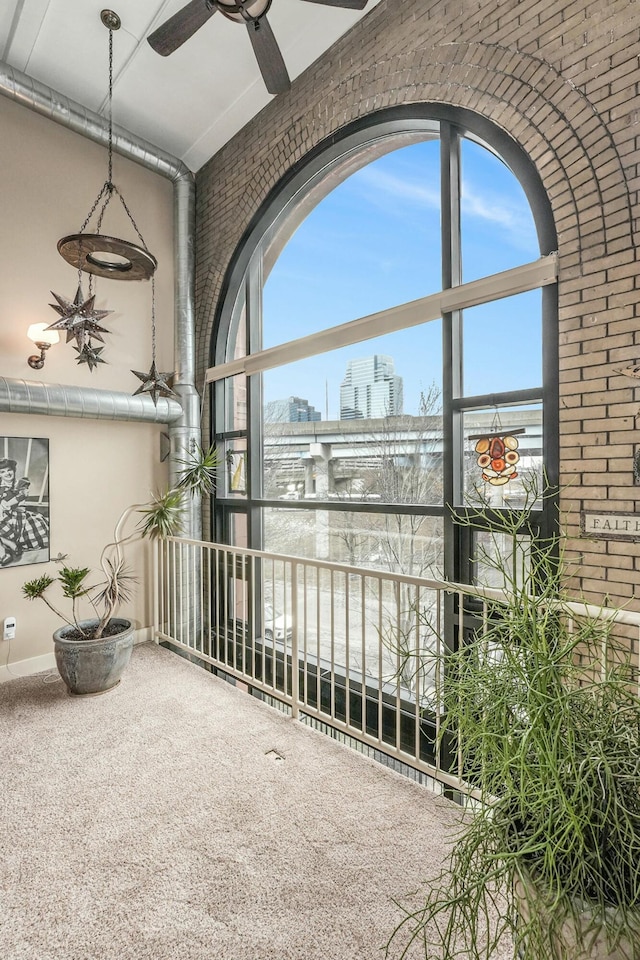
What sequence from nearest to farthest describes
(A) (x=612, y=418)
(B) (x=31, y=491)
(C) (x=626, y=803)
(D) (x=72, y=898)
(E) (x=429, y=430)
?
(C) (x=626, y=803)
(D) (x=72, y=898)
(A) (x=612, y=418)
(E) (x=429, y=430)
(B) (x=31, y=491)

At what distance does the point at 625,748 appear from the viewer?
1.04 m

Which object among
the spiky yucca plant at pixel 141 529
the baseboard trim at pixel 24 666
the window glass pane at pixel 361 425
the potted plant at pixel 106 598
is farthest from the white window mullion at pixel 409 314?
the baseboard trim at pixel 24 666

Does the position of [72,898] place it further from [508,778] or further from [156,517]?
[156,517]

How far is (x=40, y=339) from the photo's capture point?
3561mm

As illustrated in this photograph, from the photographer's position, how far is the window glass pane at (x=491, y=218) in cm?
265

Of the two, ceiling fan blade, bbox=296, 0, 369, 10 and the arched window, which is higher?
ceiling fan blade, bbox=296, 0, 369, 10

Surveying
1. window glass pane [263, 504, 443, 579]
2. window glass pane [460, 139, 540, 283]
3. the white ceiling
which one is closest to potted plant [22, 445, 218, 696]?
window glass pane [263, 504, 443, 579]

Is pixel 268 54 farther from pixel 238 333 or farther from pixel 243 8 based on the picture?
pixel 238 333

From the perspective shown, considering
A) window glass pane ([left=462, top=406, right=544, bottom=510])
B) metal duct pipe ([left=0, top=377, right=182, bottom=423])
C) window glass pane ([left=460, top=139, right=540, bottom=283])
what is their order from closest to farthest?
window glass pane ([left=462, top=406, right=544, bottom=510]) < window glass pane ([left=460, top=139, right=540, bottom=283]) < metal duct pipe ([left=0, top=377, right=182, bottom=423])

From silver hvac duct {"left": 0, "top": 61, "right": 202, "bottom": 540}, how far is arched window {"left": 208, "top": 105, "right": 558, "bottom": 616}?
288 millimetres

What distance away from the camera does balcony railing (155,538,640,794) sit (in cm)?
246

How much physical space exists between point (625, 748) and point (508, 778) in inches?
9.9

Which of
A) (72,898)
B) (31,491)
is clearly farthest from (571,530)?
(31,491)

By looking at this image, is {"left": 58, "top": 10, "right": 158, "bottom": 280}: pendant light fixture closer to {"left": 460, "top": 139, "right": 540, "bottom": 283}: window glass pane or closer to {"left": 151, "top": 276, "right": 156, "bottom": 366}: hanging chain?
{"left": 151, "top": 276, "right": 156, "bottom": 366}: hanging chain
